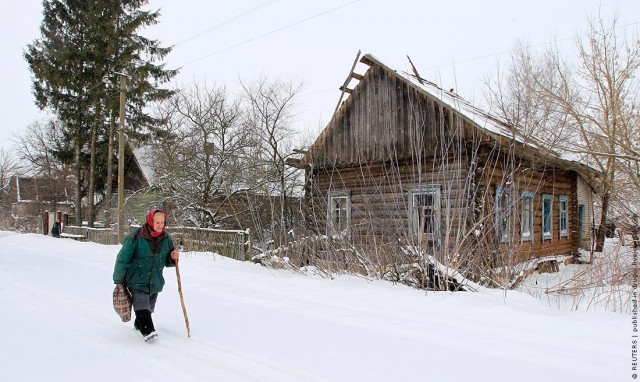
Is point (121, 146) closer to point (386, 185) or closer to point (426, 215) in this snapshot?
point (386, 185)

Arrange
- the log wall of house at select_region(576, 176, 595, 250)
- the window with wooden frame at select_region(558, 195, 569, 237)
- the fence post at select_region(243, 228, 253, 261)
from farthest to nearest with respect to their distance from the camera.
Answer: the log wall of house at select_region(576, 176, 595, 250) → the window with wooden frame at select_region(558, 195, 569, 237) → the fence post at select_region(243, 228, 253, 261)

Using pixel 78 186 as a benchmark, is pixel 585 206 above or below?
below

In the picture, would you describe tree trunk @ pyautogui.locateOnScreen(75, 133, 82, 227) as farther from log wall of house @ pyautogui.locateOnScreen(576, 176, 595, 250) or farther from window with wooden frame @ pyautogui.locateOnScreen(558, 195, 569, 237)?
log wall of house @ pyautogui.locateOnScreen(576, 176, 595, 250)

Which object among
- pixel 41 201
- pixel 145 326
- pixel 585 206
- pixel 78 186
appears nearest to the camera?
pixel 145 326

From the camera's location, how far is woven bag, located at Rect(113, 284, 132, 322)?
5199 millimetres

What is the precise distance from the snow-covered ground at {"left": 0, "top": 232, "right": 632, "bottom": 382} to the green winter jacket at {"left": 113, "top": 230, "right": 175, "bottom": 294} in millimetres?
624

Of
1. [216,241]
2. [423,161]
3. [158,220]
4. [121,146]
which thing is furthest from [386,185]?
[121,146]

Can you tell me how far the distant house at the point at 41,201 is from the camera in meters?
41.3

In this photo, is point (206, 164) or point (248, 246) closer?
point (248, 246)

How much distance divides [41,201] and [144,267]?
44.8 metres

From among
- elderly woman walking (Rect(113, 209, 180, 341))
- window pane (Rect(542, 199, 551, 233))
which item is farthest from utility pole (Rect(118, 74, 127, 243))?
window pane (Rect(542, 199, 551, 233))

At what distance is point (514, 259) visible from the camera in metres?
7.42

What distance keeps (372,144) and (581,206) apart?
1131 centimetres

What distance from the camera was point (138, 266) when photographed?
5.30 metres
